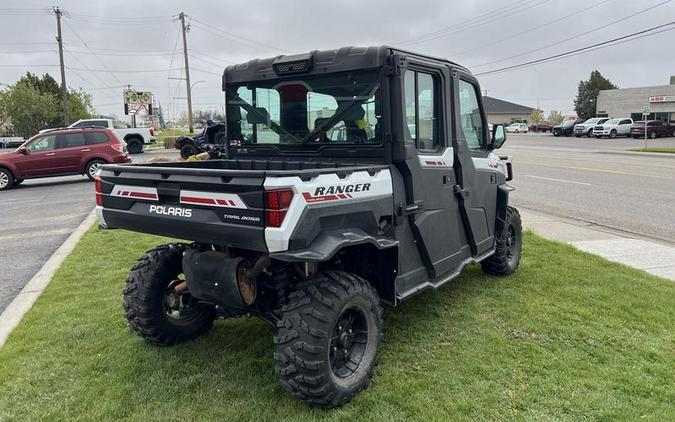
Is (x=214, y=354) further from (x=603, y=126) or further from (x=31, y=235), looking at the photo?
(x=603, y=126)

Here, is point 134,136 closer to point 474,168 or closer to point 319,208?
point 474,168

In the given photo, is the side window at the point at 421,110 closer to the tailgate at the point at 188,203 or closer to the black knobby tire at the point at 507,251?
the tailgate at the point at 188,203

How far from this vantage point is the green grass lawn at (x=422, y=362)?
326cm

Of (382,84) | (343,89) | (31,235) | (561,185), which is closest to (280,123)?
(343,89)

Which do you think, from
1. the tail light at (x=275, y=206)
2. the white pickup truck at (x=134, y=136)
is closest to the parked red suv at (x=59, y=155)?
the white pickup truck at (x=134, y=136)

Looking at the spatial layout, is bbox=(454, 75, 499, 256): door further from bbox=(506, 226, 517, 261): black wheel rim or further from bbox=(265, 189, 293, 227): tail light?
bbox=(265, 189, 293, 227): tail light

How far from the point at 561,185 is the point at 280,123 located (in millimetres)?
11780

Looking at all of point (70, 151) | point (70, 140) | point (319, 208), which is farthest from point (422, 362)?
point (70, 140)

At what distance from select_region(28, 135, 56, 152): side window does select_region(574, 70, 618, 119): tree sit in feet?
231

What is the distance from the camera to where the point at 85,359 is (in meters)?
3.95

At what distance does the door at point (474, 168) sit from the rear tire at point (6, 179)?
15.6m

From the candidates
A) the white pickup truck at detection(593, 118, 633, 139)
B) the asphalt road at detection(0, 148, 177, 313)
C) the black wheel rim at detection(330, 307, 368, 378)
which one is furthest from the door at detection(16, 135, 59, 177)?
the white pickup truck at detection(593, 118, 633, 139)

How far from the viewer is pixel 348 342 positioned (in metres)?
3.54

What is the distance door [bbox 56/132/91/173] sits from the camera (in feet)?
53.2
